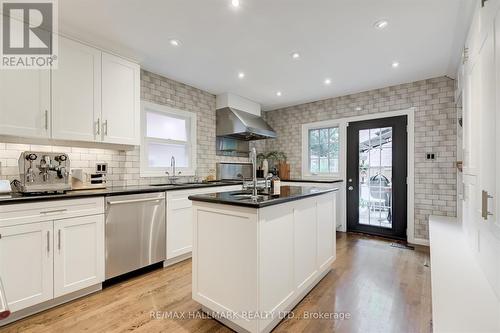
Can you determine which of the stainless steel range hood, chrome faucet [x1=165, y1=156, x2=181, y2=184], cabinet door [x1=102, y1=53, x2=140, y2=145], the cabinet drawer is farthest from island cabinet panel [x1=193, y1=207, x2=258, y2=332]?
the stainless steel range hood

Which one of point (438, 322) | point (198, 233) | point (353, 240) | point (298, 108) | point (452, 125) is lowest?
point (353, 240)

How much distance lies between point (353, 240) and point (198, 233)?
9.92 ft

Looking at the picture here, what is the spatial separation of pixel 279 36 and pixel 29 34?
2375 millimetres

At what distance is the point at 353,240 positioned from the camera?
3.98m

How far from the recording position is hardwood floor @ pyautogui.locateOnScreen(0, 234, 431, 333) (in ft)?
5.92

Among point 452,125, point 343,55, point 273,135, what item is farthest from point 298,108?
point 452,125

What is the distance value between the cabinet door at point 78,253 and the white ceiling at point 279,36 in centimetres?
190

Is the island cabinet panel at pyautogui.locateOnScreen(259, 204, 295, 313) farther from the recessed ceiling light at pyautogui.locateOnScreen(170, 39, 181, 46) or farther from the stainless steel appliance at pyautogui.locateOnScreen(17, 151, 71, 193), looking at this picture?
the recessed ceiling light at pyautogui.locateOnScreen(170, 39, 181, 46)

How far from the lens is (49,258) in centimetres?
200

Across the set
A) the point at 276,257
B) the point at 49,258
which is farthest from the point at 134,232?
the point at 276,257

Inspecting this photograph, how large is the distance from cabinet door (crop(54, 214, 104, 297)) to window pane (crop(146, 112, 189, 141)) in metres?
1.62

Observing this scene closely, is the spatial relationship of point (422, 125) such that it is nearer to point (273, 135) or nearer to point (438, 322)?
point (273, 135)

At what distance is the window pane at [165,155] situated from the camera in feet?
11.7

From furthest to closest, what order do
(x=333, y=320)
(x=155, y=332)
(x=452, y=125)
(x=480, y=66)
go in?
(x=452, y=125), (x=333, y=320), (x=155, y=332), (x=480, y=66)
